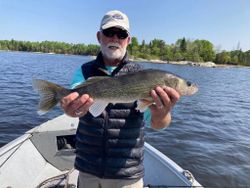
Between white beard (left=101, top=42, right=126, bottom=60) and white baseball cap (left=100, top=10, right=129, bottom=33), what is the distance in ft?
0.63

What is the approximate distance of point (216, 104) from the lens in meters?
22.6

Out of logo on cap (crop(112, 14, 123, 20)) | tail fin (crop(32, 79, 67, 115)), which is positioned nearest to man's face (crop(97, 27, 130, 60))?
logo on cap (crop(112, 14, 123, 20))

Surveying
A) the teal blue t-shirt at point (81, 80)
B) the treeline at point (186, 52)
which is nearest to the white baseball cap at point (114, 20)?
the teal blue t-shirt at point (81, 80)

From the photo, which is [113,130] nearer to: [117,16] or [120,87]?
[120,87]

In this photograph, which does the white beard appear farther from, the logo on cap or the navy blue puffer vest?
the navy blue puffer vest

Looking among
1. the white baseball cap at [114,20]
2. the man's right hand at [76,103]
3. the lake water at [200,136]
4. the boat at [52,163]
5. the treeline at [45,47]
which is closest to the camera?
the man's right hand at [76,103]

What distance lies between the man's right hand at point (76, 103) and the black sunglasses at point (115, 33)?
2.37ft

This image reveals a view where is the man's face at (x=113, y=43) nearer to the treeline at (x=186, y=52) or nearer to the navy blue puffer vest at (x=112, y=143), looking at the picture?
the navy blue puffer vest at (x=112, y=143)

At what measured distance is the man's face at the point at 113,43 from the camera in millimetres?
3301

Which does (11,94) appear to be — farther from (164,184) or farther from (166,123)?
(166,123)

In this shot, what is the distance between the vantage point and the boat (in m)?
5.46

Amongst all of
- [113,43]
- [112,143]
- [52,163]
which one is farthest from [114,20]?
[52,163]

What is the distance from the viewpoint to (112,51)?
130 inches

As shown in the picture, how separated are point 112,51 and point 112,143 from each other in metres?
0.96
